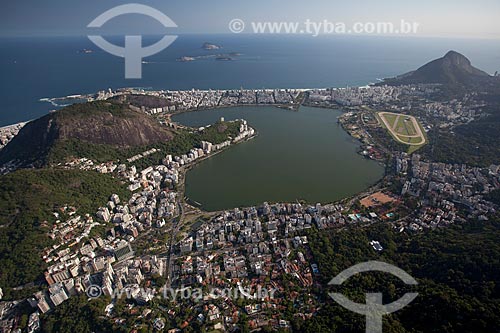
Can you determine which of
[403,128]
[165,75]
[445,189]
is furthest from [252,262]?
[165,75]

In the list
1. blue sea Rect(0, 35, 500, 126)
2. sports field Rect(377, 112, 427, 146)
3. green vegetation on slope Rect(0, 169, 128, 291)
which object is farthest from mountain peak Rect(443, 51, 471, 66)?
green vegetation on slope Rect(0, 169, 128, 291)

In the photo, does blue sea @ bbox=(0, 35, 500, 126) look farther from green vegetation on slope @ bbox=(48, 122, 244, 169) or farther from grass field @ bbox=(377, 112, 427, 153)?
grass field @ bbox=(377, 112, 427, 153)

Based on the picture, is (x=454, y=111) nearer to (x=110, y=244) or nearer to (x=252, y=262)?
(x=252, y=262)

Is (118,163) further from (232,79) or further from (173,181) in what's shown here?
(232,79)

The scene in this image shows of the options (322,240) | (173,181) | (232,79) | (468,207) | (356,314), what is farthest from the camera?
(232,79)

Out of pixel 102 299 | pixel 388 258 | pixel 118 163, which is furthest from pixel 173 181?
pixel 388 258
